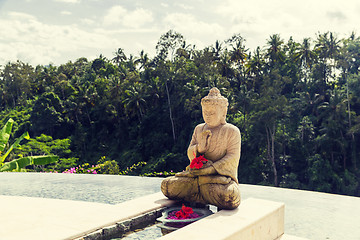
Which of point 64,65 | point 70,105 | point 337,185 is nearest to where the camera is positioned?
point 337,185

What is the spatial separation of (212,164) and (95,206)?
189 centimetres

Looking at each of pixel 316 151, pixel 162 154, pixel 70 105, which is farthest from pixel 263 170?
pixel 70 105

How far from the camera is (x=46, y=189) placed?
320 inches

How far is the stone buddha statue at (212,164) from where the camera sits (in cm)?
447

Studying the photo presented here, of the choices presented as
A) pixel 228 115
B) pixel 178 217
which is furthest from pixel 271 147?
pixel 178 217

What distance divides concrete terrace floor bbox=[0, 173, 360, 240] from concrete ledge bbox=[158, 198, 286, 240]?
32.7 inches

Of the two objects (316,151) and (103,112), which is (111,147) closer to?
(103,112)

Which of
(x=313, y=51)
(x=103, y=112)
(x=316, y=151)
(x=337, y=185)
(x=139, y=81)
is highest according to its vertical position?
(x=313, y=51)

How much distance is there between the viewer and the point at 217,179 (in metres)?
4.45

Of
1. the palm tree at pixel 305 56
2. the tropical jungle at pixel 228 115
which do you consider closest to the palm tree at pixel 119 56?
the tropical jungle at pixel 228 115

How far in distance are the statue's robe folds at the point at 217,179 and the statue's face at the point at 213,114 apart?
0.10 m

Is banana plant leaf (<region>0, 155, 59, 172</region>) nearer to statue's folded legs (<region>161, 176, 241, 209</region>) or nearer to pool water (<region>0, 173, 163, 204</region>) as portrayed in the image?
pool water (<region>0, 173, 163, 204</region>)

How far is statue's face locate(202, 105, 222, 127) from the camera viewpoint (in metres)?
4.73

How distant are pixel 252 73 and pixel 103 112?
14.2 metres
